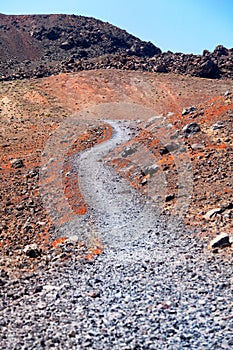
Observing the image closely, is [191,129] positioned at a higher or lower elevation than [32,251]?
higher

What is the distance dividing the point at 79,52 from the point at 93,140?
52.7 meters

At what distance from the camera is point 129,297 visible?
962cm

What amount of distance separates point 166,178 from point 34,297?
898cm

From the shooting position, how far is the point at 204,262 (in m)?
10.9

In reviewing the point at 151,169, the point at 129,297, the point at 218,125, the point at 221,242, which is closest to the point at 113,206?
the point at 151,169

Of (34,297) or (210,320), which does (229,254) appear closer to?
(210,320)

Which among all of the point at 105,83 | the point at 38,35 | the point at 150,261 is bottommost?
the point at 150,261

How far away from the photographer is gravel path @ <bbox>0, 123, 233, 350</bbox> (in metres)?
8.00

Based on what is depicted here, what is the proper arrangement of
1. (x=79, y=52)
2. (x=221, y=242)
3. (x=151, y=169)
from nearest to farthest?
(x=221, y=242), (x=151, y=169), (x=79, y=52)

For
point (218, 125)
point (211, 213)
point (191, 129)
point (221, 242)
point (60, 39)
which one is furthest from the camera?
point (60, 39)

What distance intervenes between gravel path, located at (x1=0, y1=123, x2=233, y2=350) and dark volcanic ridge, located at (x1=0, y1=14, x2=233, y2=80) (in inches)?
1730

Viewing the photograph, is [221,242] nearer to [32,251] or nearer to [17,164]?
[32,251]

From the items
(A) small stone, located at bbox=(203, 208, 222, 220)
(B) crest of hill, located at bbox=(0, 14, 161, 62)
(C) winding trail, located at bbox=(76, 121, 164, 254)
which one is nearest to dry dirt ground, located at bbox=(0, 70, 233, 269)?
(A) small stone, located at bbox=(203, 208, 222, 220)

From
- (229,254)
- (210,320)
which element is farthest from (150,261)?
(210,320)
